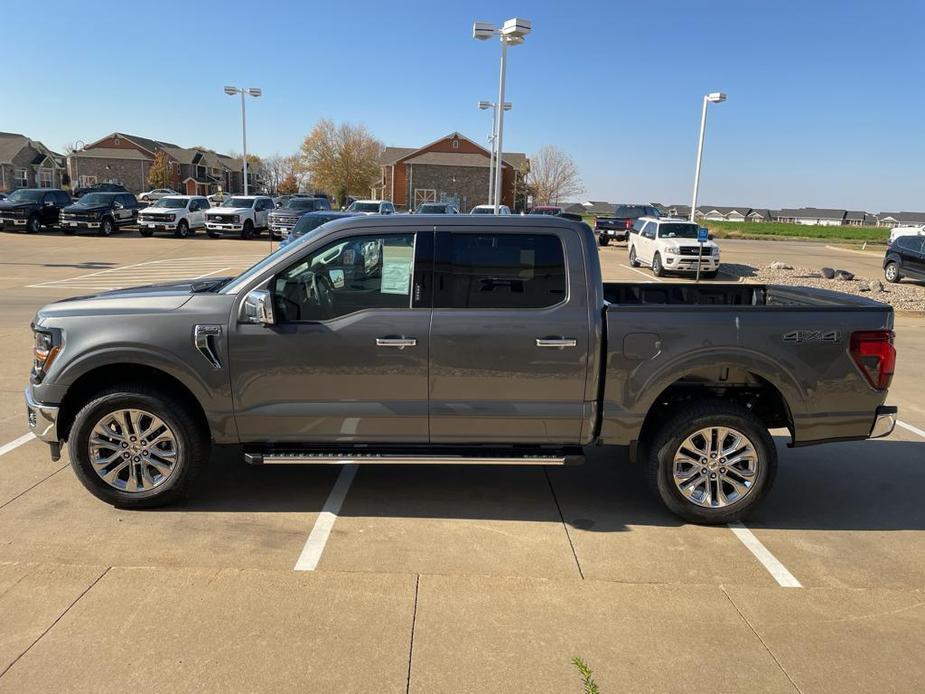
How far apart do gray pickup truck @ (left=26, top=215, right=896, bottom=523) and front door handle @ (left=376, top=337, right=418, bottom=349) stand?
0.6 inches

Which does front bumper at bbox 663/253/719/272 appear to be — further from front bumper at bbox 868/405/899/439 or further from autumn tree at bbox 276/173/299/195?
autumn tree at bbox 276/173/299/195

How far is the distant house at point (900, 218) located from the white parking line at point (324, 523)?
165 m

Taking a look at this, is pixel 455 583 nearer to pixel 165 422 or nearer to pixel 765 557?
pixel 765 557

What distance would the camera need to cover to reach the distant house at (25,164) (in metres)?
73.9

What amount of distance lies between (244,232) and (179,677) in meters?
30.9

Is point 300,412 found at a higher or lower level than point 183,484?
higher

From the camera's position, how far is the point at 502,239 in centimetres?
428

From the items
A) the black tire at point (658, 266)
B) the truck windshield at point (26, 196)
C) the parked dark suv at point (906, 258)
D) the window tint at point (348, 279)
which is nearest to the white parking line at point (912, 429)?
the window tint at point (348, 279)

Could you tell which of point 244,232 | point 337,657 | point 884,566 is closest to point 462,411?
point 337,657

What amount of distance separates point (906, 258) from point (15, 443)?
2292 centimetres

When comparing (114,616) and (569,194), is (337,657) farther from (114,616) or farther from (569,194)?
(569,194)

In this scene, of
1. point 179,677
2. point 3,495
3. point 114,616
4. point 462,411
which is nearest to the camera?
point 179,677

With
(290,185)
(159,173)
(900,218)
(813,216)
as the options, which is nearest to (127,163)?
(159,173)

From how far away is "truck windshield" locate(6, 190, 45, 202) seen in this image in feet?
102
